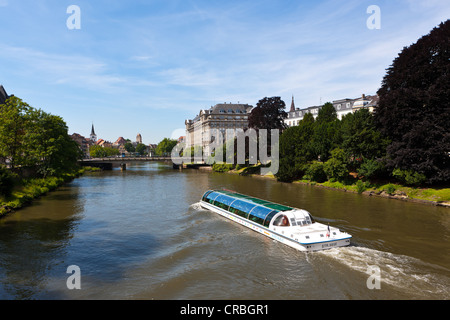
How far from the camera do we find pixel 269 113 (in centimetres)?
8919

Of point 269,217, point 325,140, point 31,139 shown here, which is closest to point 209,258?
point 269,217

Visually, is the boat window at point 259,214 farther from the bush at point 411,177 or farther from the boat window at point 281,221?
the bush at point 411,177

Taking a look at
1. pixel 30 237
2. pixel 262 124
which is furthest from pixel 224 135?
pixel 30 237

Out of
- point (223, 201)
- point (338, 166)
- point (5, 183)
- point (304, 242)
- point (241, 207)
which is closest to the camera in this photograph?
point (304, 242)

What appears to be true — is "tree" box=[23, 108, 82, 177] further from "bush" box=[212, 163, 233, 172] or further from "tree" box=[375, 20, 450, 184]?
"tree" box=[375, 20, 450, 184]

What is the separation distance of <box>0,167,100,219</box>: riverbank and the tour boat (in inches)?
1057

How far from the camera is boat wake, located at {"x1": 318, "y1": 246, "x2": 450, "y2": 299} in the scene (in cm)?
1708

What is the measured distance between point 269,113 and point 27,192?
210 ft

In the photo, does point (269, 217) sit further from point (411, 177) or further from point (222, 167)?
point (222, 167)

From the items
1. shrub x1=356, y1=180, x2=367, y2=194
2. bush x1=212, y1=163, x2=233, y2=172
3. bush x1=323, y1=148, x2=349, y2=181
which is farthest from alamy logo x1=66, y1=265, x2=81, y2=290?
bush x1=212, y1=163, x2=233, y2=172

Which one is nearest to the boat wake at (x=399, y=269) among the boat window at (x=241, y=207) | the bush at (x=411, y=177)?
the boat window at (x=241, y=207)

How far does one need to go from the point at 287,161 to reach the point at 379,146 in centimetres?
2405
